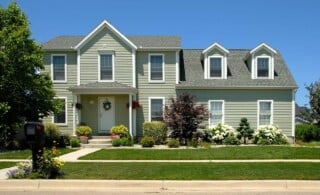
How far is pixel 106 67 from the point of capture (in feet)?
91.4

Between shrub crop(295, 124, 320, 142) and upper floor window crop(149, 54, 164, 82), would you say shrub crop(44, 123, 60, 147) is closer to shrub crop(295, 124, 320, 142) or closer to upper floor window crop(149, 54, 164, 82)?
upper floor window crop(149, 54, 164, 82)

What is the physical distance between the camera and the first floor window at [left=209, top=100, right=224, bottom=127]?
28109 millimetres

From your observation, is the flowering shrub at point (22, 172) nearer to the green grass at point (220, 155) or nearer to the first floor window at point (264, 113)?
the green grass at point (220, 155)

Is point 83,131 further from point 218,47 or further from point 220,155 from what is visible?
point 220,155

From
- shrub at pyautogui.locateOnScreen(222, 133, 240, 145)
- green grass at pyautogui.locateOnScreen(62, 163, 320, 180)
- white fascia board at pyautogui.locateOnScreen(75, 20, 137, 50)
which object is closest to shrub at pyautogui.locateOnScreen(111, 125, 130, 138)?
white fascia board at pyautogui.locateOnScreen(75, 20, 137, 50)

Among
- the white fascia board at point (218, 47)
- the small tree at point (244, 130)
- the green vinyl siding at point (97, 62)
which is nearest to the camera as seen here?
the small tree at point (244, 130)

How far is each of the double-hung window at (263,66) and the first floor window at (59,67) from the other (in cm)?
1235

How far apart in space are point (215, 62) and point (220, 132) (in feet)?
16.3

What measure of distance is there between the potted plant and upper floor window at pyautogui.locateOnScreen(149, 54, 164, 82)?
4.99 metres

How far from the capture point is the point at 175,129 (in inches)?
999

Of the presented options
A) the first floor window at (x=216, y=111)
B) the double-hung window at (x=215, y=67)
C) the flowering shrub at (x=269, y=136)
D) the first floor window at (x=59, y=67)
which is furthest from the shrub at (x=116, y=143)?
the flowering shrub at (x=269, y=136)

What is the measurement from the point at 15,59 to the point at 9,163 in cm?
811

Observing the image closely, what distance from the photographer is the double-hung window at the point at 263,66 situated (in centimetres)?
2914

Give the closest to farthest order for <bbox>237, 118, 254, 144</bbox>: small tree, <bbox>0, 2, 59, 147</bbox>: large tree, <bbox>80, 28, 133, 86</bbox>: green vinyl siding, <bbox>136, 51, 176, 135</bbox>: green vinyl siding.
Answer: <bbox>0, 2, 59, 147</bbox>: large tree → <bbox>237, 118, 254, 144</bbox>: small tree → <bbox>80, 28, 133, 86</bbox>: green vinyl siding → <bbox>136, 51, 176, 135</bbox>: green vinyl siding
